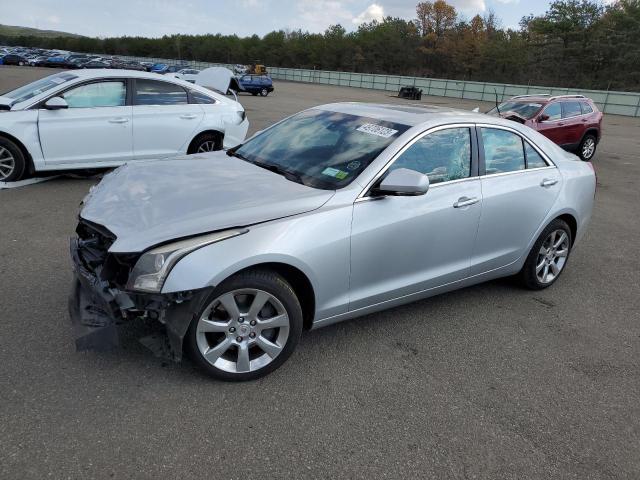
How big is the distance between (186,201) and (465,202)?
198 cm

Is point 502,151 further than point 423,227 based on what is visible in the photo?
Yes

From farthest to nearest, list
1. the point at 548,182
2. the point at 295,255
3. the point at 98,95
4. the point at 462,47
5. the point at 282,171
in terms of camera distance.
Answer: the point at 462,47, the point at 98,95, the point at 548,182, the point at 282,171, the point at 295,255

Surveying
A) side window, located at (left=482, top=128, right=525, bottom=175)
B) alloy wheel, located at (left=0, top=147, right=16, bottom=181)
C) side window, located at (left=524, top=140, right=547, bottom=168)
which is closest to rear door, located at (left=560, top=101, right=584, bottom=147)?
side window, located at (left=524, top=140, right=547, bottom=168)

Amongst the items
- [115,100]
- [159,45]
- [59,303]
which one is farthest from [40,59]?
[159,45]

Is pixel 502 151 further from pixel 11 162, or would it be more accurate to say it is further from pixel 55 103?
pixel 11 162

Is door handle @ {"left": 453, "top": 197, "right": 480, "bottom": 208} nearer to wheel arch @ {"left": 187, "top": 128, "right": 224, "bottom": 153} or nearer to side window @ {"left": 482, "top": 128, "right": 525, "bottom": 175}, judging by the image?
side window @ {"left": 482, "top": 128, "right": 525, "bottom": 175}

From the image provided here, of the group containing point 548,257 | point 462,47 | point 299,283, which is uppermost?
point 462,47

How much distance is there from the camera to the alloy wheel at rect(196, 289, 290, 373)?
2828mm

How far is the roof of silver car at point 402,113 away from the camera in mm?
3754


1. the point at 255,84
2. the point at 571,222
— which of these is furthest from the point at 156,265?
the point at 255,84

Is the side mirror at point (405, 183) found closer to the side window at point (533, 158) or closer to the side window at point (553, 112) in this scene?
the side window at point (533, 158)

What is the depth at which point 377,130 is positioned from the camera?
367cm

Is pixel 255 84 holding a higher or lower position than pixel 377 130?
higher

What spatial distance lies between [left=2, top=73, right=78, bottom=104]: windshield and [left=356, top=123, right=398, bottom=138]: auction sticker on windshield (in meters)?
5.07
